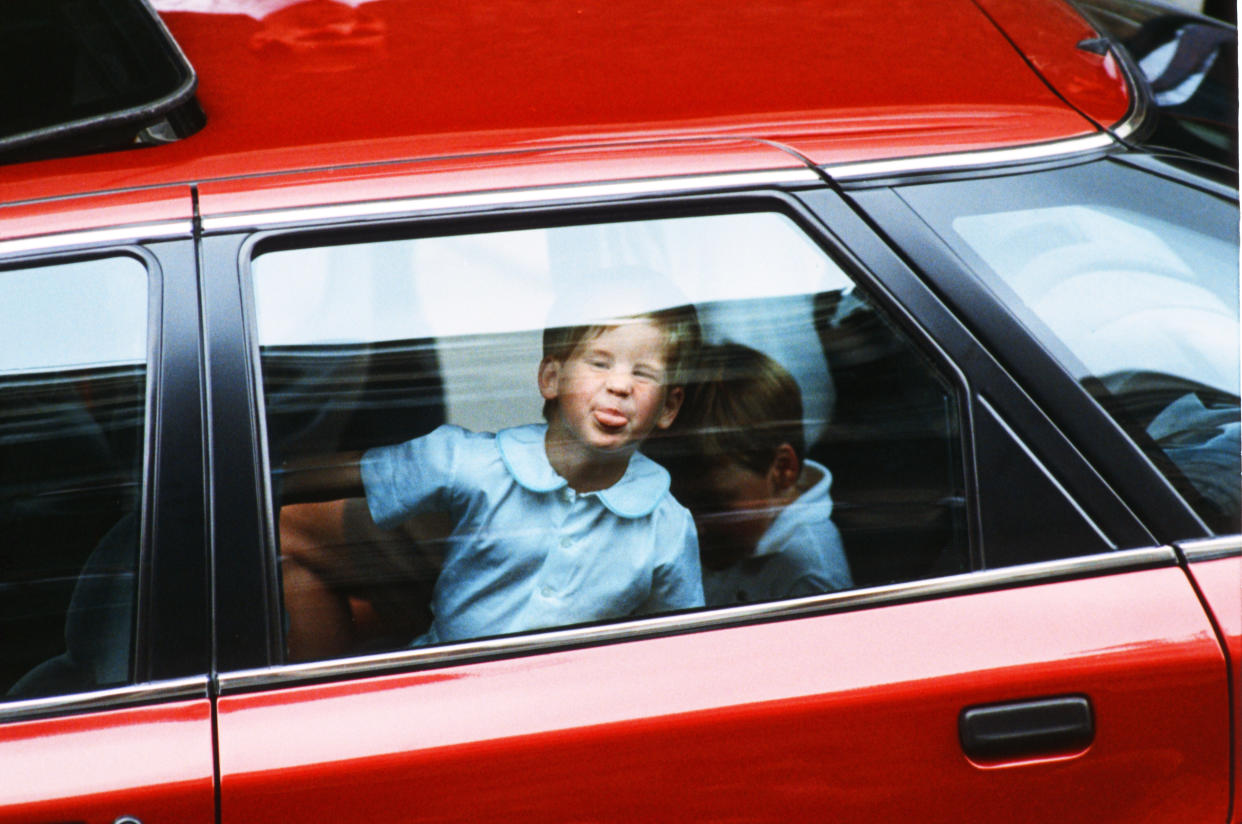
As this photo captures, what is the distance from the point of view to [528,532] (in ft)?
5.51

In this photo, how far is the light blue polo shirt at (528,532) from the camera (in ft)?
5.33

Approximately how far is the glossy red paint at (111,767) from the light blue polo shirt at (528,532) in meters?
0.30

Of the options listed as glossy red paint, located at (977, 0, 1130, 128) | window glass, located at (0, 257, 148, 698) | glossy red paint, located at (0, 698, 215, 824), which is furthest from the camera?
glossy red paint, located at (977, 0, 1130, 128)

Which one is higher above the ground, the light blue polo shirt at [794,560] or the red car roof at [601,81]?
the red car roof at [601,81]

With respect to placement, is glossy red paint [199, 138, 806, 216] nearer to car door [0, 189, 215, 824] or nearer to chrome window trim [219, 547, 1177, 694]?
car door [0, 189, 215, 824]

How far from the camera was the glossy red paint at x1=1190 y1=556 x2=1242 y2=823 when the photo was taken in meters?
1.55

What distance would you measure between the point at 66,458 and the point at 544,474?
62 cm

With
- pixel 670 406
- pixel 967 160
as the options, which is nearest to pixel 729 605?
pixel 670 406

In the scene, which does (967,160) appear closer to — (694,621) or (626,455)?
(626,455)

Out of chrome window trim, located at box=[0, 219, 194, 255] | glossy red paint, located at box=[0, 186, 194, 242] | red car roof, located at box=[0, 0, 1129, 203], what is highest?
red car roof, located at box=[0, 0, 1129, 203]

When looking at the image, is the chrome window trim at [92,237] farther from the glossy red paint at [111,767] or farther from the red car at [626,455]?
the glossy red paint at [111,767]

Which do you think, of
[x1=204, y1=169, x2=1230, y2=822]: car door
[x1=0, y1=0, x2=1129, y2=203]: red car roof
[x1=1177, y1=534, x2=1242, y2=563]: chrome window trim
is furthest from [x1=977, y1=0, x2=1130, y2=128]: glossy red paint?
[x1=1177, y1=534, x2=1242, y2=563]: chrome window trim

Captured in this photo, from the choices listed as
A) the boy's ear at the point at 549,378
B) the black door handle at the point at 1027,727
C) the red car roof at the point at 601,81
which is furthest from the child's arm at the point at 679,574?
the red car roof at the point at 601,81

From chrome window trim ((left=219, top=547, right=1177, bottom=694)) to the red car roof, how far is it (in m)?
0.58
